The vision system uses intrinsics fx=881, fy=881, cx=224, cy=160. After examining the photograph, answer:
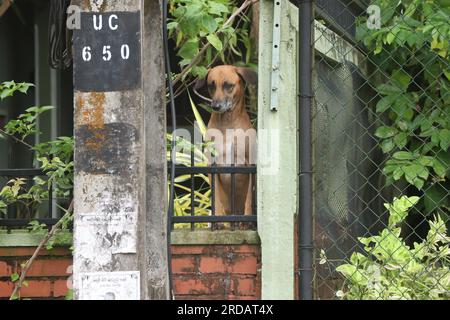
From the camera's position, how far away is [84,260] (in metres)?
2.97

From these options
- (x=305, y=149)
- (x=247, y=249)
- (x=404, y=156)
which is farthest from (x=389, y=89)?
(x=247, y=249)

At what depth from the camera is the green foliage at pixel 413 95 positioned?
4867mm

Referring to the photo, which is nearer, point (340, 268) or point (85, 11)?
point (85, 11)

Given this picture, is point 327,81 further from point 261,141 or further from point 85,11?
point 85,11

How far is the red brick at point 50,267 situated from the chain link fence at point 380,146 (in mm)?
1280

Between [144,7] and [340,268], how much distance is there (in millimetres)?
1669

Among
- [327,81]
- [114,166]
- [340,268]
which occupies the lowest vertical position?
[340,268]

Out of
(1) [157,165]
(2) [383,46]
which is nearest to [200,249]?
(1) [157,165]

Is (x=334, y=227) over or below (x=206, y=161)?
below

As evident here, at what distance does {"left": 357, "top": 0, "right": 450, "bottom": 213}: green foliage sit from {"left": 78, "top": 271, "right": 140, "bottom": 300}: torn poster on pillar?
7.92 ft

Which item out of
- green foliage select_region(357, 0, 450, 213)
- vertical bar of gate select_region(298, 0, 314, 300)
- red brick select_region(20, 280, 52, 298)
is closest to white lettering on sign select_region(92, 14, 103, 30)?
vertical bar of gate select_region(298, 0, 314, 300)

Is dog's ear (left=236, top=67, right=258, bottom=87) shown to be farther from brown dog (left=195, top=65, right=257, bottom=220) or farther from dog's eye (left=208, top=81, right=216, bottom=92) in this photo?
dog's eye (left=208, top=81, right=216, bottom=92)

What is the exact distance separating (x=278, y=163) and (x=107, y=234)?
1405 mm

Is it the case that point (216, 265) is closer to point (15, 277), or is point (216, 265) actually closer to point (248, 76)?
point (15, 277)
